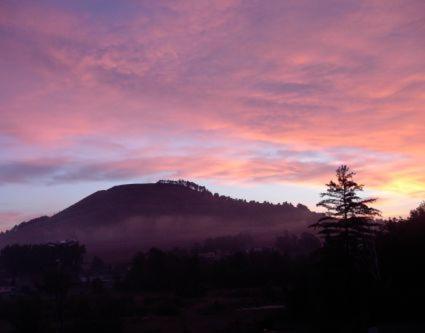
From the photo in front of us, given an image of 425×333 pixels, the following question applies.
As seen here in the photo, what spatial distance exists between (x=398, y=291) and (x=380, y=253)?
37.4 ft

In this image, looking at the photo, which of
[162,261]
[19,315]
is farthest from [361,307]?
[162,261]

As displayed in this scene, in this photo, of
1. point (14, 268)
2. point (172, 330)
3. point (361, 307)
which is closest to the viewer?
point (361, 307)

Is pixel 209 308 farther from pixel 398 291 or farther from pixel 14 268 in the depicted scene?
pixel 14 268

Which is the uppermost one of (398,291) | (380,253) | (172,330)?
(380,253)

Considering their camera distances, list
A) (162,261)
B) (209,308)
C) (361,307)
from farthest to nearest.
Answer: (162,261) → (209,308) → (361,307)

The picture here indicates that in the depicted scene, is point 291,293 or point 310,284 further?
point 291,293

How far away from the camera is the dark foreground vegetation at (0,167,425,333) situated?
31297 mm

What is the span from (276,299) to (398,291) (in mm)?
24549

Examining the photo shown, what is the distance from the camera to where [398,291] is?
34812 millimetres

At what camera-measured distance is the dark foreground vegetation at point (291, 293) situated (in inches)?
1232

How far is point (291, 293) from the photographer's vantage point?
43062mm

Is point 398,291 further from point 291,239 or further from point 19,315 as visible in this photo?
point 291,239

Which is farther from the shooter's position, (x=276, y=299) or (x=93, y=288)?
(x=93, y=288)

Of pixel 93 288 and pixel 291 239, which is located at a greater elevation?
pixel 291 239
